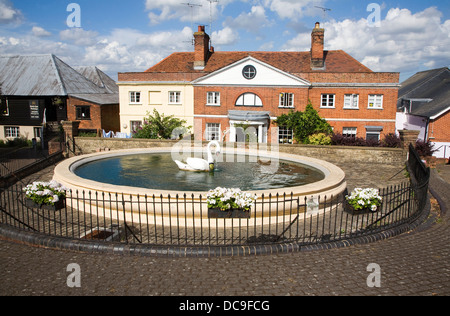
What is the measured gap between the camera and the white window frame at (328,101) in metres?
29.7

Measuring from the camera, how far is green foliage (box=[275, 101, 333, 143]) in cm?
Result: 2736

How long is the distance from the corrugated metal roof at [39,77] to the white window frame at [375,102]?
98.2 feet

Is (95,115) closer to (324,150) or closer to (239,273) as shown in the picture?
(324,150)

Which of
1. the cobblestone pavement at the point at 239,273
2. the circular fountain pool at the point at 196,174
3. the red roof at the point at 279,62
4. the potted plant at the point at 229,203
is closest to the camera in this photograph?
the cobblestone pavement at the point at 239,273

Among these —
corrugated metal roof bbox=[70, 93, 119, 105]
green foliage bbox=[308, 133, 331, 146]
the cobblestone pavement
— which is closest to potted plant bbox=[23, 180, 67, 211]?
the cobblestone pavement

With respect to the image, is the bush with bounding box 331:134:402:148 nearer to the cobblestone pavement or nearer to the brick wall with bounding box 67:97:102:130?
the cobblestone pavement

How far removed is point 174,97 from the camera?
105 ft

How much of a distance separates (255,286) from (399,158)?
684 inches

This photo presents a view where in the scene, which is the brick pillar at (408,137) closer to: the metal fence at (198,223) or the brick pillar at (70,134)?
the metal fence at (198,223)

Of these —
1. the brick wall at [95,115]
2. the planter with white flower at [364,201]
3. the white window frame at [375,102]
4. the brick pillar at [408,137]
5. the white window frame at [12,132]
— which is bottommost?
the planter with white flower at [364,201]

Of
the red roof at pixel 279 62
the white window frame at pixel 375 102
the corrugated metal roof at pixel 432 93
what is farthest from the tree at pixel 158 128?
the corrugated metal roof at pixel 432 93

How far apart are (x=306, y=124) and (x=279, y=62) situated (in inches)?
350

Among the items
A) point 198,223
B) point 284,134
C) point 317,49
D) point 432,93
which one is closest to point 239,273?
point 198,223

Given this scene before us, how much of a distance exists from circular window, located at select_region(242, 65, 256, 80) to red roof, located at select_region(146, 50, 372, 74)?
2.06 meters
